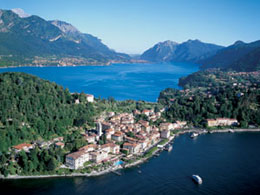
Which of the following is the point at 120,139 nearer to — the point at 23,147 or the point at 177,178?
the point at 177,178

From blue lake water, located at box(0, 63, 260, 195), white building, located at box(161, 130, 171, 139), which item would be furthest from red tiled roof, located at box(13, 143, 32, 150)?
white building, located at box(161, 130, 171, 139)

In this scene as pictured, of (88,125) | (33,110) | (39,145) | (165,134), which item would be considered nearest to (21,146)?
(39,145)

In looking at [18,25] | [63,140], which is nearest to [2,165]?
[63,140]

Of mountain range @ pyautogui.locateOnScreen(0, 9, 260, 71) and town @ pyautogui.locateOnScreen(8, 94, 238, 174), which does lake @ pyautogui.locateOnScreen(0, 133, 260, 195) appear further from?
mountain range @ pyautogui.locateOnScreen(0, 9, 260, 71)

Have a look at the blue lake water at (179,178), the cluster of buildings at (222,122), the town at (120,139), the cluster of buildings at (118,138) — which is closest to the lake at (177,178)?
the blue lake water at (179,178)

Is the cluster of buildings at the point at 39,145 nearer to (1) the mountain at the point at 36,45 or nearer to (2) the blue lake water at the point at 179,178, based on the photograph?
(2) the blue lake water at the point at 179,178

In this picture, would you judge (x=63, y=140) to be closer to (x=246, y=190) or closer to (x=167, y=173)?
(x=167, y=173)
